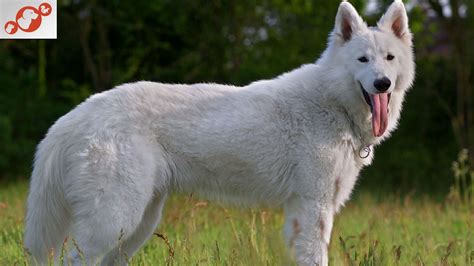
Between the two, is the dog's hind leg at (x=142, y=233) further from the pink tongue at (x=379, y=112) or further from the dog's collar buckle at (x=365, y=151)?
the pink tongue at (x=379, y=112)

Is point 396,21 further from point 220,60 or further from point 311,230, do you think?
point 220,60

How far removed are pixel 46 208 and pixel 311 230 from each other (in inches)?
64.7

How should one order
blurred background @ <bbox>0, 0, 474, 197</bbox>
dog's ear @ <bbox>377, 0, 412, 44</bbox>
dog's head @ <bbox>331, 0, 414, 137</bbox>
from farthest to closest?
blurred background @ <bbox>0, 0, 474, 197</bbox>, dog's ear @ <bbox>377, 0, 412, 44</bbox>, dog's head @ <bbox>331, 0, 414, 137</bbox>

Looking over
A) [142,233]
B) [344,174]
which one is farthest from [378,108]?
[142,233]

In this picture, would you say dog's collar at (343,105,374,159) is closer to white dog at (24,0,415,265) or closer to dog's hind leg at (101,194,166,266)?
white dog at (24,0,415,265)

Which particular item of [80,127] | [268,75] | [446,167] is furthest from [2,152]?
[80,127]

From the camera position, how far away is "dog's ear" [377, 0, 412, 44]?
4.75 metres

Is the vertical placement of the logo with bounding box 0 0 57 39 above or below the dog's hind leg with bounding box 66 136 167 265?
above

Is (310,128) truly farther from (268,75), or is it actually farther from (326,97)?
(268,75)

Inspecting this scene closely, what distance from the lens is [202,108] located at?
4.66m

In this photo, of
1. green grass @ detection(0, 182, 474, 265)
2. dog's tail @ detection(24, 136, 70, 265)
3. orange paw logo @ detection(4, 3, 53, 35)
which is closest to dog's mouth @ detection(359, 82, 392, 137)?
green grass @ detection(0, 182, 474, 265)

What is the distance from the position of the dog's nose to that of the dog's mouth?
121 millimetres

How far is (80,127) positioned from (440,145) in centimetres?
1029

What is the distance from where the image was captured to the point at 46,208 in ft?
14.5
